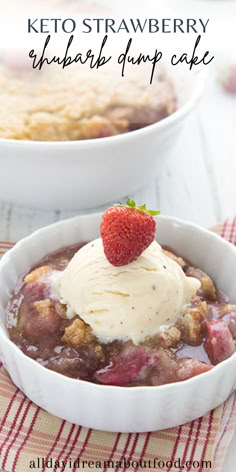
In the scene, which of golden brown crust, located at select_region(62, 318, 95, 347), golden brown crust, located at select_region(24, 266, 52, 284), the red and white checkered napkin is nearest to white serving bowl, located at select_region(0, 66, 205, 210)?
golden brown crust, located at select_region(24, 266, 52, 284)

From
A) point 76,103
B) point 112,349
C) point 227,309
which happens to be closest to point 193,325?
point 227,309

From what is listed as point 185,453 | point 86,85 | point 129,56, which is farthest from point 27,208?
point 185,453

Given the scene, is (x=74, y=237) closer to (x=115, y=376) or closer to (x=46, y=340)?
(x=46, y=340)

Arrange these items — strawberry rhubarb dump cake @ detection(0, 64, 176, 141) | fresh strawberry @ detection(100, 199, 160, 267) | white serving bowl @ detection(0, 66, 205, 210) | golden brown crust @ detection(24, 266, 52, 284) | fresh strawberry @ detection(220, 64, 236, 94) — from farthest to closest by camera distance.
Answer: fresh strawberry @ detection(220, 64, 236, 94), strawberry rhubarb dump cake @ detection(0, 64, 176, 141), white serving bowl @ detection(0, 66, 205, 210), golden brown crust @ detection(24, 266, 52, 284), fresh strawberry @ detection(100, 199, 160, 267)

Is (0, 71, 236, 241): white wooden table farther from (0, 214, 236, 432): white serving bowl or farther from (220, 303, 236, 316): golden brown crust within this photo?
(220, 303, 236, 316): golden brown crust

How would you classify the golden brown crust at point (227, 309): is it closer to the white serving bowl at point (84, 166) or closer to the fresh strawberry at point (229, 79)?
the white serving bowl at point (84, 166)

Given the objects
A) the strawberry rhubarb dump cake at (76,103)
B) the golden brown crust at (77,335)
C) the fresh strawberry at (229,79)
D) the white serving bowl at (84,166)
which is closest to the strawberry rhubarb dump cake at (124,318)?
the golden brown crust at (77,335)
